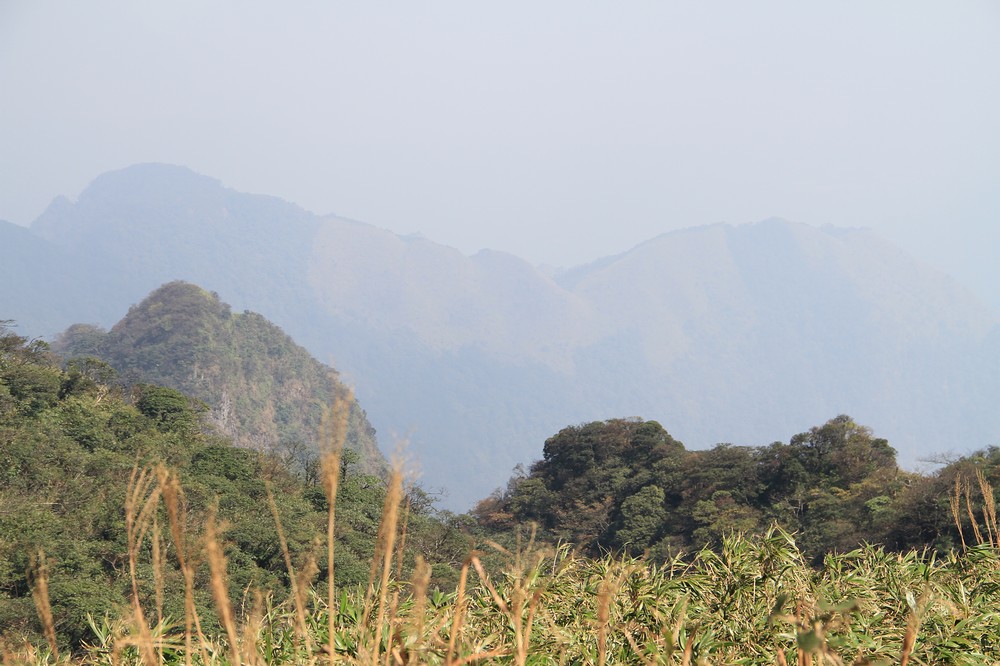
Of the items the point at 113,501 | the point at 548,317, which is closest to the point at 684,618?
the point at 113,501

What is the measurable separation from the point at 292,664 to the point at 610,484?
24941mm

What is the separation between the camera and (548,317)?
135 metres

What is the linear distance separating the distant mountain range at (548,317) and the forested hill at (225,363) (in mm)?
49958

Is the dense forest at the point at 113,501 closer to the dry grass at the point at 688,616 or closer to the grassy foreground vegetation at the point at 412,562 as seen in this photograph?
the grassy foreground vegetation at the point at 412,562

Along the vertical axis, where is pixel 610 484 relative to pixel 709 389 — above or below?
below

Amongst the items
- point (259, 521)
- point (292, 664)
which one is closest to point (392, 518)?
point (292, 664)

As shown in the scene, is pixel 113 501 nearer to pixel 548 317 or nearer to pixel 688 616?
pixel 688 616

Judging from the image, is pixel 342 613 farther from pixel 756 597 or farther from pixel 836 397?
pixel 836 397

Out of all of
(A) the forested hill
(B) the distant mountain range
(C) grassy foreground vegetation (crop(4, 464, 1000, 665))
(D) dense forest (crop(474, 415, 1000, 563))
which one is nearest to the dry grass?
(C) grassy foreground vegetation (crop(4, 464, 1000, 665))

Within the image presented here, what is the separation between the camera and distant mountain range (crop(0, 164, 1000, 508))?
11694 centimetres

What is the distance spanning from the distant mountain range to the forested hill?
50.0 m

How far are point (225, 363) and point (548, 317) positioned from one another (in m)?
86.0

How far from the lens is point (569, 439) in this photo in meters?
30.2

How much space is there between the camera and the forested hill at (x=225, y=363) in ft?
168
